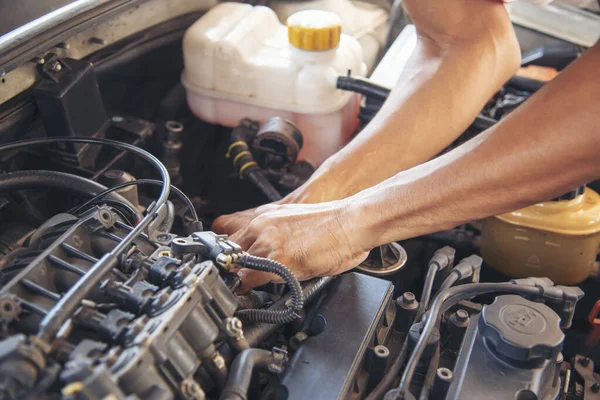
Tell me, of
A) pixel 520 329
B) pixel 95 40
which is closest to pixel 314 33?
pixel 95 40

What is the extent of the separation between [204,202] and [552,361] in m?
0.88

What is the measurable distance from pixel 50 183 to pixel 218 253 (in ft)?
1.17

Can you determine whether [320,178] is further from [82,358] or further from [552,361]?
[82,358]

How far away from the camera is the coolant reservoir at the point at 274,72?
1.43 metres

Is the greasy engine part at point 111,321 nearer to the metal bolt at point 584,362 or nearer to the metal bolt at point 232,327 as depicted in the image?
the metal bolt at point 232,327

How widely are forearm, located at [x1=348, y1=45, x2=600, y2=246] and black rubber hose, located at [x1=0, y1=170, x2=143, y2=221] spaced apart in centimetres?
44

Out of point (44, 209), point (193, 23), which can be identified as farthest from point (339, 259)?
point (193, 23)

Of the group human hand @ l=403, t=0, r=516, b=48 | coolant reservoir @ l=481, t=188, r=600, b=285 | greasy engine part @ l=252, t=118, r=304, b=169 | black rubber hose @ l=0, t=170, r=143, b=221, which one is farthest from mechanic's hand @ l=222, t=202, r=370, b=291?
human hand @ l=403, t=0, r=516, b=48

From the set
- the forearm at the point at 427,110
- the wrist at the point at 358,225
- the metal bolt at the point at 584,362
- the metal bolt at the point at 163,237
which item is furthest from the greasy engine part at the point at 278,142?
the metal bolt at the point at 584,362

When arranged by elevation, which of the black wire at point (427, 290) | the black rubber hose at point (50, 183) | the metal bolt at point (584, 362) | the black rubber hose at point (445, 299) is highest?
the black rubber hose at point (50, 183)

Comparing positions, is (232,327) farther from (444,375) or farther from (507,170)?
(507,170)

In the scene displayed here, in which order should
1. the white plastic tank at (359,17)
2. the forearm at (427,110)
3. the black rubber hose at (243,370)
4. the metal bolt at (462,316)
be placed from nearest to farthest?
the black rubber hose at (243,370), the metal bolt at (462,316), the forearm at (427,110), the white plastic tank at (359,17)

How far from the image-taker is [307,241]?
3.33 ft

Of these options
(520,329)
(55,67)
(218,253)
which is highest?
(55,67)
